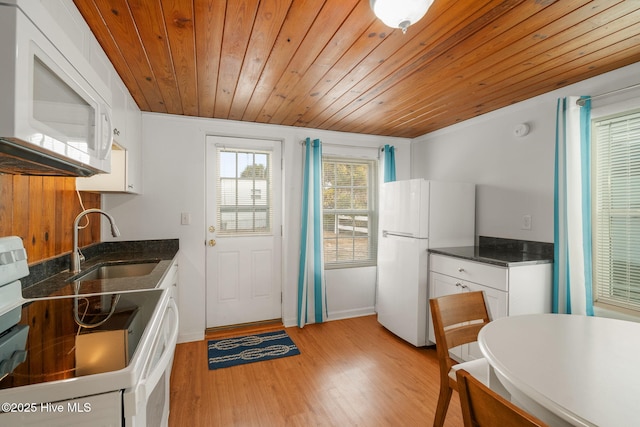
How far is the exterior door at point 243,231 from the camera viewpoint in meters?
3.13

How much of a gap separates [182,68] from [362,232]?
101 inches

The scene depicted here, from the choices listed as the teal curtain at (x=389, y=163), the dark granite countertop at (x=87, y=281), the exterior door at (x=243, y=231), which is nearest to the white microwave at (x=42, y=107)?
the dark granite countertop at (x=87, y=281)

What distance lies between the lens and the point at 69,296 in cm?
137

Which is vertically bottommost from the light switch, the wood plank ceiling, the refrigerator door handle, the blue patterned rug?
the blue patterned rug

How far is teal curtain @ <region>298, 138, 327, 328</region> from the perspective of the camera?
129 inches

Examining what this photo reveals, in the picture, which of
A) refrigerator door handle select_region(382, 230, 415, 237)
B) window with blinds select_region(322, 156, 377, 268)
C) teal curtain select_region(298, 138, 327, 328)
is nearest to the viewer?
refrigerator door handle select_region(382, 230, 415, 237)

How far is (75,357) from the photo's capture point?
0.81m

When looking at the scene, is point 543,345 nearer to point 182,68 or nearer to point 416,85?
point 416,85

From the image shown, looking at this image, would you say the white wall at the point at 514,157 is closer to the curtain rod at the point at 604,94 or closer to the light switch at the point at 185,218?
the curtain rod at the point at 604,94

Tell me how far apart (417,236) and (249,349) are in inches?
72.4

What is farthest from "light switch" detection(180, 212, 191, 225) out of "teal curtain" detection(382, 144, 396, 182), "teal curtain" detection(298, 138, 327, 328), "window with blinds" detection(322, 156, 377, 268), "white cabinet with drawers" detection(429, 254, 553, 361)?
"white cabinet with drawers" detection(429, 254, 553, 361)

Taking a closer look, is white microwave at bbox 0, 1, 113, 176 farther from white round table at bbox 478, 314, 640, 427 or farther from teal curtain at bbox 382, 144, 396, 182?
teal curtain at bbox 382, 144, 396, 182

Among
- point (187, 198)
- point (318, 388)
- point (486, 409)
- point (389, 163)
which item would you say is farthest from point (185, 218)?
point (486, 409)

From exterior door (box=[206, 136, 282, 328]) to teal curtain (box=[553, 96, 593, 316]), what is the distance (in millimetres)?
2479
